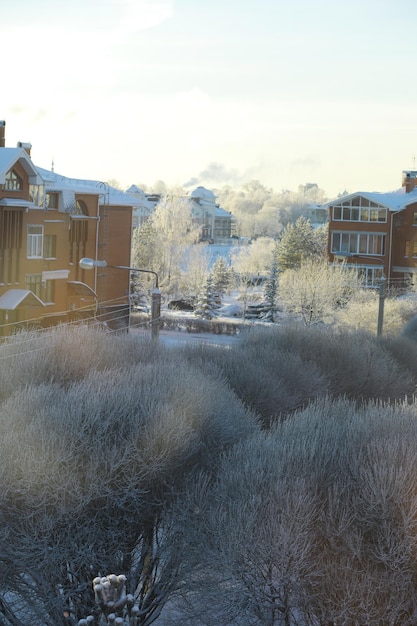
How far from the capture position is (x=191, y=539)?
33.5 ft

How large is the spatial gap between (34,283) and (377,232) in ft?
81.3

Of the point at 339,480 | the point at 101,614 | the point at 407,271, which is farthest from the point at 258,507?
the point at 407,271

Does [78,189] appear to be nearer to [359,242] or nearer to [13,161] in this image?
[13,161]

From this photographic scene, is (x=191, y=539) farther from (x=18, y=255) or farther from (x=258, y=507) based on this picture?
(x=18, y=255)

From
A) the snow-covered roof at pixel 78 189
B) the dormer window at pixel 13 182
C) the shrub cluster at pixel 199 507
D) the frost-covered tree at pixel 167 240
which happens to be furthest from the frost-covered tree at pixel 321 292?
the shrub cluster at pixel 199 507

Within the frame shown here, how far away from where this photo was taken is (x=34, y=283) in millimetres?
33500

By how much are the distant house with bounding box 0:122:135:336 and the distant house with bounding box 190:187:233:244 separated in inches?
2645

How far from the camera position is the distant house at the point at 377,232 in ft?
168

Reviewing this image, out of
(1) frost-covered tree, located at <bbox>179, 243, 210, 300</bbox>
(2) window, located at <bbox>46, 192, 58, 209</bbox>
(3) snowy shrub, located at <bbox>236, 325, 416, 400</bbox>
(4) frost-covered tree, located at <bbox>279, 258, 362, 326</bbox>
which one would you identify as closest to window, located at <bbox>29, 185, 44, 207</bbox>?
(2) window, located at <bbox>46, 192, 58, 209</bbox>

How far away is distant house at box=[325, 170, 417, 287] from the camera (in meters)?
51.3

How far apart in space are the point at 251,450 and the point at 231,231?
107 meters

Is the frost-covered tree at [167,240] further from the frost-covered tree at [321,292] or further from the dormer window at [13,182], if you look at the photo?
the dormer window at [13,182]

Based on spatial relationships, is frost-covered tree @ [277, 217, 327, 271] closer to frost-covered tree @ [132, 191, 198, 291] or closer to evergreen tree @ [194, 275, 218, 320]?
frost-covered tree @ [132, 191, 198, 291]

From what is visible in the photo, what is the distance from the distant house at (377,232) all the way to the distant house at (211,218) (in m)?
54.3
